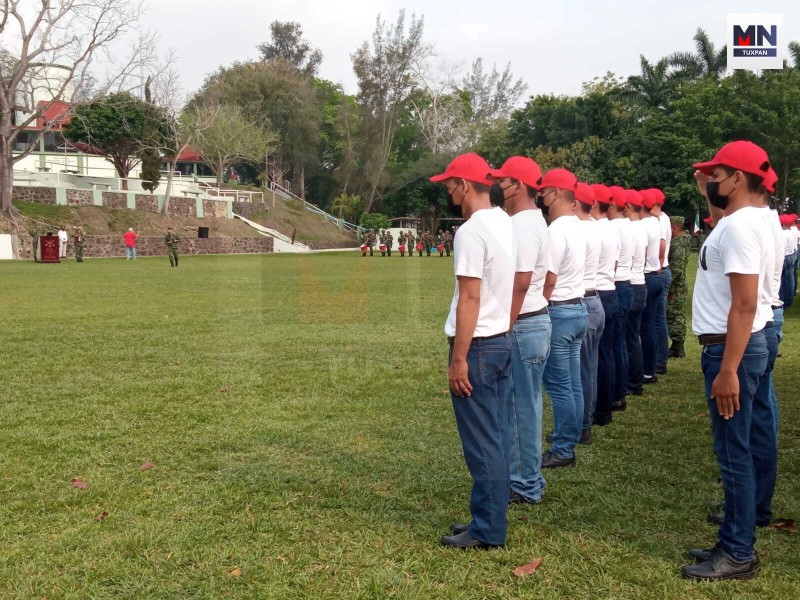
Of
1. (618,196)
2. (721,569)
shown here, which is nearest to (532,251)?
(721,569)

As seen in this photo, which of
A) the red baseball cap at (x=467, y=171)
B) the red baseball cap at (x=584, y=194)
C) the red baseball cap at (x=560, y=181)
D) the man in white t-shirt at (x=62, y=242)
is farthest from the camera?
the man in white t-shirt at (x=62, y=242)

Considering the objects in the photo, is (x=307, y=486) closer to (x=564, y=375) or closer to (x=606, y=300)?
(x=564, y=375)

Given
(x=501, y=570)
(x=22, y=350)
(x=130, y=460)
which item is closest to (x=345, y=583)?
(x=501, y=570)

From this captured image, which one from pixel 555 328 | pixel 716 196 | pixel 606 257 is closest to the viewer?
pixel 716 196

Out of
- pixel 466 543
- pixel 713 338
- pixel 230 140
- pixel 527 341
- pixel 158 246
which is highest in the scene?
pixel 230 140

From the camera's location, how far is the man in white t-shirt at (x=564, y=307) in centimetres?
573

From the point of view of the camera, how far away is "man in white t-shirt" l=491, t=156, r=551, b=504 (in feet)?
16.4

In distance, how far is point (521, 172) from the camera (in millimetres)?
5098

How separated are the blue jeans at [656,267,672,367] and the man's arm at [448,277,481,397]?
18.3ft

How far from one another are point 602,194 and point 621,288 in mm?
1071

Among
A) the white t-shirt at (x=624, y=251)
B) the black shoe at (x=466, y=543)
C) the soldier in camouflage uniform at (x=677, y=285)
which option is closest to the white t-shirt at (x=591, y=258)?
the white t-shirt at (x=624, y=251)

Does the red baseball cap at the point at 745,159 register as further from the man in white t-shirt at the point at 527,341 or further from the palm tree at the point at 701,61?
the palm tree at the point at 701,61

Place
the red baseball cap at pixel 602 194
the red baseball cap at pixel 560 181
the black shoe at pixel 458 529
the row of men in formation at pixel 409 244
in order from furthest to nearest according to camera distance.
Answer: the row of men in formation at pixel 409 244 < the red baseball cap at pixel 602 194 < the red baseball cap at pixel 560 181 < the black shoe at pixel 458 529

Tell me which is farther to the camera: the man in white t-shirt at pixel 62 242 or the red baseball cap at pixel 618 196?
the man in white t-shirt at pixel 62 242
